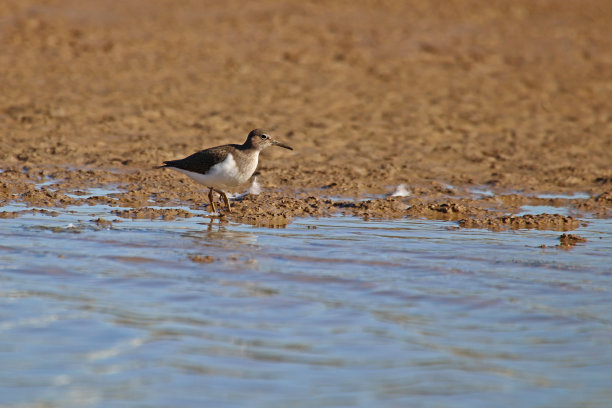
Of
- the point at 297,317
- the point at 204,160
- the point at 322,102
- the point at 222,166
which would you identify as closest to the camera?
the point at 297,317

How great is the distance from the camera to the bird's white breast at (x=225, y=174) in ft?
33.8

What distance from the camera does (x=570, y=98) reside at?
723 inches

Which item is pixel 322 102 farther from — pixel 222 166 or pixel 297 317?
pixel 297 317

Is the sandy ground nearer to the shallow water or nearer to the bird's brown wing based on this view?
the bird's brown wing

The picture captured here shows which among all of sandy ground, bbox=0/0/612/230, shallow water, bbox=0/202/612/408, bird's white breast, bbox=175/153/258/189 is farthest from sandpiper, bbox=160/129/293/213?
shallow water, bbox=0/202/612/408

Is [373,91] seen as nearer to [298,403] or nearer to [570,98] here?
[570,98]

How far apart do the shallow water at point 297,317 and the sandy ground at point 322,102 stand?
1.64 meters

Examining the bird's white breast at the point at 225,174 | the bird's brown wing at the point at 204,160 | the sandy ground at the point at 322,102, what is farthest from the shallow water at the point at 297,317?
the sandy ground at the point at 322,102

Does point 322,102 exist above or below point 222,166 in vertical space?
above

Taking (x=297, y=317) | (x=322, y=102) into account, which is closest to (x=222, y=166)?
(x=297, y=317)

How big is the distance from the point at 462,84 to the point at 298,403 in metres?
14.7

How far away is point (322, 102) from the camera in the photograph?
17.4 meters

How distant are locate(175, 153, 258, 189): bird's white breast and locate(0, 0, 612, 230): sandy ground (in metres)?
0.48

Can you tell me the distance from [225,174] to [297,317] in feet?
13.5
